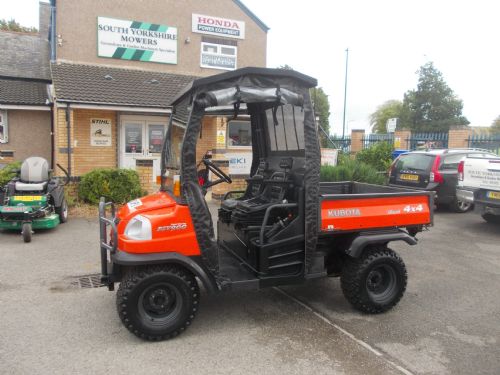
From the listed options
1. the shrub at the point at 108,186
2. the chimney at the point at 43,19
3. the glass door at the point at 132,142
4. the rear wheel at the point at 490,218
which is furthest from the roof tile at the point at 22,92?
the rear wheel at the point at 490,218

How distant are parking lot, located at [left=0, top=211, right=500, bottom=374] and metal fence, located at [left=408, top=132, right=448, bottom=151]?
11.5m

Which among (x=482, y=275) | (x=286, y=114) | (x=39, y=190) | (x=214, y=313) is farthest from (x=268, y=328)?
(x=39, y=190)

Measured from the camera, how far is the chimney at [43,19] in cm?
1766

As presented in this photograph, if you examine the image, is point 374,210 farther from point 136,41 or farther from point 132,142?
point 136,41

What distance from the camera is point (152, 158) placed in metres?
12.7

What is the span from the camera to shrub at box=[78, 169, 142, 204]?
404 inches

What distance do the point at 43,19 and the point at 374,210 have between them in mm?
18359

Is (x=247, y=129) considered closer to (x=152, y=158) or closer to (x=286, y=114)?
(x=286, y=114)

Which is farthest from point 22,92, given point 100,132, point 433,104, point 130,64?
point 433,104

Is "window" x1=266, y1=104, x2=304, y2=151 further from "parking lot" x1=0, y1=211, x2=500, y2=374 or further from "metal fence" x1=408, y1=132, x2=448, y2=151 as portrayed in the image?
"metal fence" x1=408, y1=132, x2=448, y2=151

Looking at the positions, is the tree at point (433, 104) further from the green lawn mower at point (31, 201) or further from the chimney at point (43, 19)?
the green lawn mower at point (31, 201)

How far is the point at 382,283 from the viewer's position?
4590 millimetres

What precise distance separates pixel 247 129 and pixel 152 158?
7.49 metres

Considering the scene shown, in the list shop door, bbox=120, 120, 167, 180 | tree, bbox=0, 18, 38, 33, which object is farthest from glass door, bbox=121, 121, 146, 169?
tree, bbox=0, 18, 38, 33
